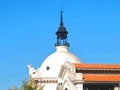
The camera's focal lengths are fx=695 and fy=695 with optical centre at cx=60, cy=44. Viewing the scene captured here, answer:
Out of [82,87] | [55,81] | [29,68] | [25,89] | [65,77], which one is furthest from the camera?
A: [29,68]

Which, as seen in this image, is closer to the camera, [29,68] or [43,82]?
[43,82]

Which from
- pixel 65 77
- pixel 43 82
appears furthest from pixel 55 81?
pixel 65 77

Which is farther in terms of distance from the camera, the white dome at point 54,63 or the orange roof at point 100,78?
the white dome at point 54,63

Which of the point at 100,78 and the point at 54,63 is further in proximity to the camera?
the point at 54,63

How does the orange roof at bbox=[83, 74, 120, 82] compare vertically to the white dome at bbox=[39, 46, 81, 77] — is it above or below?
below

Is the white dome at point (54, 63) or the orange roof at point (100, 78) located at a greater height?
the white dome at point (54, 63)

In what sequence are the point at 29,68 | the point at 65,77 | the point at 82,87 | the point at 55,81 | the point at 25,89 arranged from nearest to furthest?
the point at 25,89 < the point at 82,87 < the point at 65,77 < the point at 55,81 < the point at 29,68

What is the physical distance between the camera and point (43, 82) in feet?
438

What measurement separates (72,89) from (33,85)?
1114 centimetres

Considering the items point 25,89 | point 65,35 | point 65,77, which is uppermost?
point 65,35

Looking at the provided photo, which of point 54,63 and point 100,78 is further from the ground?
point 54,63

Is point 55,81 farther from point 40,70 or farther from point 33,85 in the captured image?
point 33,85

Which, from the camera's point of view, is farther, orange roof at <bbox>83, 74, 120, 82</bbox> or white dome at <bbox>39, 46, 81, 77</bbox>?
white dome at <bbox>39, 46, 81, 77</bbox>

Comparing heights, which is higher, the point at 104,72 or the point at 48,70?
the point at 48,70
